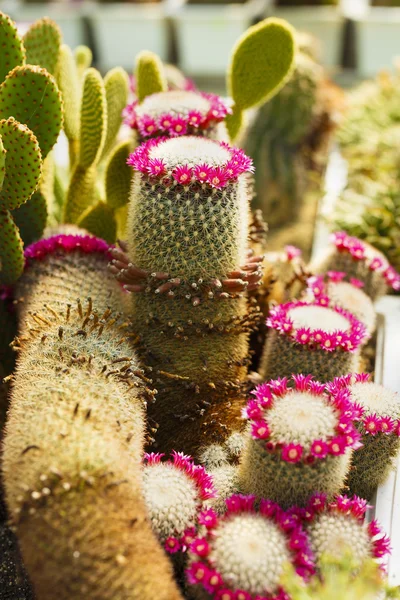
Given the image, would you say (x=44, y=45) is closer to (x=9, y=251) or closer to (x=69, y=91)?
(x=69, y=91)

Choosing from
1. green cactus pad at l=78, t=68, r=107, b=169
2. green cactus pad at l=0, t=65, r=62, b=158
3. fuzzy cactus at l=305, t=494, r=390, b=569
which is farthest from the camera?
green cactus pad at l=78, t=68, r=107, b=169

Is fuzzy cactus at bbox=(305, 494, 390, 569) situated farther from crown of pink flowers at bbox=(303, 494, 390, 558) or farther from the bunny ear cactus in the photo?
the bunny ear cactus

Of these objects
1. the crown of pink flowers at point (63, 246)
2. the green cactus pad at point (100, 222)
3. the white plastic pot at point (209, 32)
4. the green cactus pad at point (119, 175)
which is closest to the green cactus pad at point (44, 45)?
the green cactus pad at point (119, 175)

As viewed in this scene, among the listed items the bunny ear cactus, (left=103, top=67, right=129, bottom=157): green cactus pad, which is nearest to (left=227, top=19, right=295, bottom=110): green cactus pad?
the bunny ear cactus

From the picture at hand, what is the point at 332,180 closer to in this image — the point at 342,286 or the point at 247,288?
the point at 342,286

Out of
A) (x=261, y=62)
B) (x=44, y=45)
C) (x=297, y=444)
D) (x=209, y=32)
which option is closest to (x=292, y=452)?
(x=297, y=444)

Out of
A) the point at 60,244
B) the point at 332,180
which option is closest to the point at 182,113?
the point at 60,244

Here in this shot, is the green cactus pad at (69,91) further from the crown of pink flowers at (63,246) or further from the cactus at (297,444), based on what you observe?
the cactus at (297,444)
